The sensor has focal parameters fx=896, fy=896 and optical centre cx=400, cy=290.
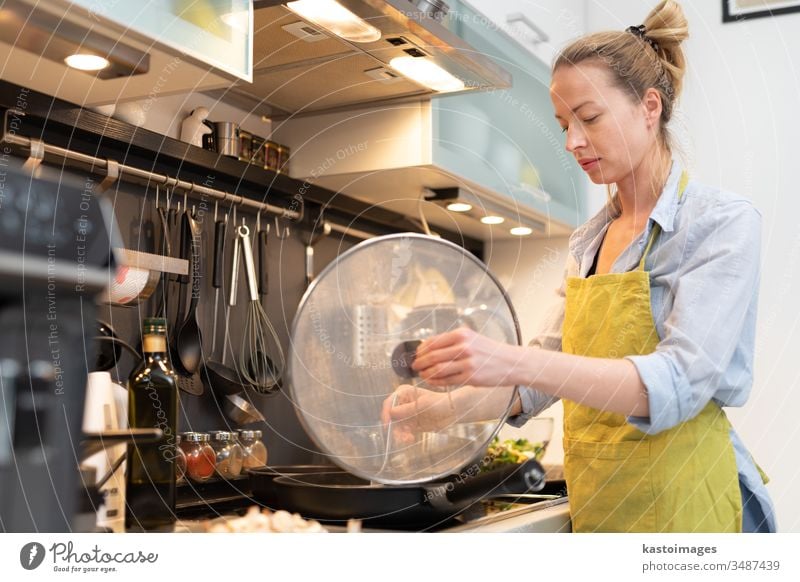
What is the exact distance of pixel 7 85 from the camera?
2.86 feet

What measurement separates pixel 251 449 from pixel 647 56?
25.8 inches

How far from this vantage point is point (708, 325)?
730 millimetres

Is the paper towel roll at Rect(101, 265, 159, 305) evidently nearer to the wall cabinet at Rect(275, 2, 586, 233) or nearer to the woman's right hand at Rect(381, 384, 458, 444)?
the wall cabinet at Rect(275, 2, 586, 233)

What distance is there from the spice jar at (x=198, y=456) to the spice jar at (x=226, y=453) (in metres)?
0.01

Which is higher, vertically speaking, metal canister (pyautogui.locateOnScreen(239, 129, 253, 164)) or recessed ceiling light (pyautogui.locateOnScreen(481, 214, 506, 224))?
metal canister (pyautogui.locateOnScreen(239, 129, 253, 164))

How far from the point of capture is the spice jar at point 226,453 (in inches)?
42.4

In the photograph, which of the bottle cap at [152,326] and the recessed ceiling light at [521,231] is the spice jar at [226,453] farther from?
the recessed ceiling light at [521,231]

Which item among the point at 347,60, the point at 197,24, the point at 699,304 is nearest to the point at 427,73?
the point at 347,60

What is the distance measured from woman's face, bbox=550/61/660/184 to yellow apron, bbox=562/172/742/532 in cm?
7

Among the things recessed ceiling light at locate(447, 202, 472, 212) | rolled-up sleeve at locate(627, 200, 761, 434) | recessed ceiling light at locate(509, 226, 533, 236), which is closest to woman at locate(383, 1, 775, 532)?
rolled-up sleeve at locate(627, 200, 761, 434)

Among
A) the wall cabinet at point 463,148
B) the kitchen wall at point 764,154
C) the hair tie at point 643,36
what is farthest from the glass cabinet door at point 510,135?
the hair tie at point 643,36

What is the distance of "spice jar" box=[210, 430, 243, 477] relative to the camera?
108 cm

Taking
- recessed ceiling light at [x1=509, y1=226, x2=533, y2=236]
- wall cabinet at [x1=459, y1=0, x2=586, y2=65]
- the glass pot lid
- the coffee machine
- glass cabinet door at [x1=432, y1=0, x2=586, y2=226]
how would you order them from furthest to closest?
recessed ceiling light at [x1=509, y1=226, x2=533, y2=236] → wall cabinet at [x1=459, y1=0, x2=586, y2=65] → glass cabinet door at [x1=432, y1=0, x2=586, y2=226] → the glass pot lid → the coffee machine

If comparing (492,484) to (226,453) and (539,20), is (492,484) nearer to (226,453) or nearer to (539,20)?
(226,453)
